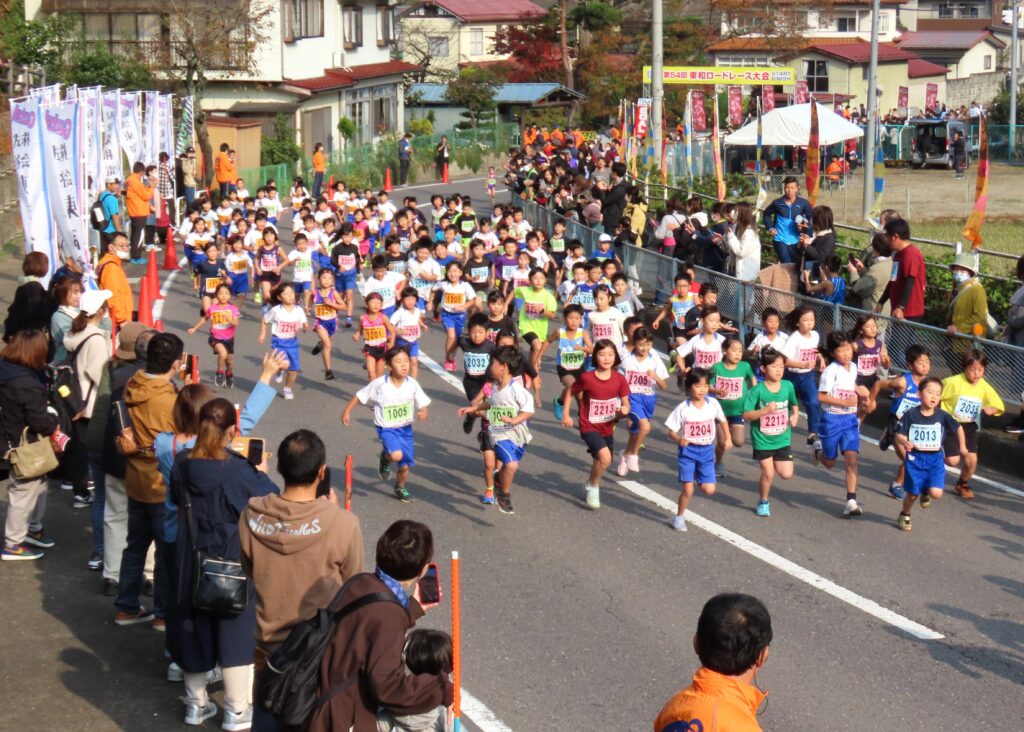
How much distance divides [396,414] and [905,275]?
6.38 m

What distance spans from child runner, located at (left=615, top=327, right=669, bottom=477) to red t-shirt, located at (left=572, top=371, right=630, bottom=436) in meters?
0.82

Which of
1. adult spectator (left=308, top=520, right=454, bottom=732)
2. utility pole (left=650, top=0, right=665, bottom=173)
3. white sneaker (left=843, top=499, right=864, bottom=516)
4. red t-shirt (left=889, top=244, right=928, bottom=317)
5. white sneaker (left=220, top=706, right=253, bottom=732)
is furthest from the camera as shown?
utility pole (left=650, top=0, right=665, bottom=173)

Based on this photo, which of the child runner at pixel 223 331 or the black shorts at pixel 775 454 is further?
the child runner at pixel 223 331

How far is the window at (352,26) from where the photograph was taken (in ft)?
167

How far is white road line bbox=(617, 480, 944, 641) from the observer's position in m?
9.23

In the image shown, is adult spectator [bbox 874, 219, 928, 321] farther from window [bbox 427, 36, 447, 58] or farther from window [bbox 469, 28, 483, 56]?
window [bbox 469, 28, 483, 56]

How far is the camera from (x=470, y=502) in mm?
12031

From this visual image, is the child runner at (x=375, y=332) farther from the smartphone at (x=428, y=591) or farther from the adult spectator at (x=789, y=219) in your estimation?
the smartphone at (x=428, y=591)

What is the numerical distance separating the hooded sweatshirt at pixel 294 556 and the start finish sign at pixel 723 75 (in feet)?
84.2

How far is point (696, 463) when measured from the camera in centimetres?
1142

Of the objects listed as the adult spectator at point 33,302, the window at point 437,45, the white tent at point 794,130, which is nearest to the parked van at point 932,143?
the white tent at point 794,130

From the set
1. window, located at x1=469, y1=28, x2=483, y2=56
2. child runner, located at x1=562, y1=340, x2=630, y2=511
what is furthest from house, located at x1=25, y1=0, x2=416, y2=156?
child runner, located at x1=562, y1=340, x2=630, y2=511

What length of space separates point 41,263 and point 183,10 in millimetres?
29645

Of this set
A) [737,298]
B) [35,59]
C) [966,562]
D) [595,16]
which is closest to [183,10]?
[35,59]
